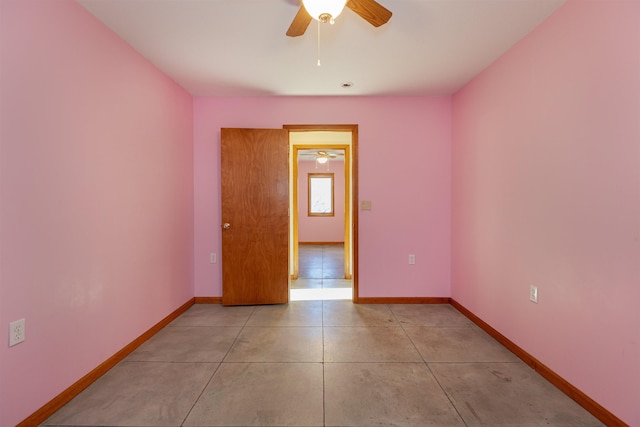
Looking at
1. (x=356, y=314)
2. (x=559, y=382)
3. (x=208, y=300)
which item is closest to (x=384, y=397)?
(x=559, y=382)

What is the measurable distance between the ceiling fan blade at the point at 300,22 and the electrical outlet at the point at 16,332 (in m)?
2.11

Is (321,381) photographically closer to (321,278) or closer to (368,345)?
(368,345)

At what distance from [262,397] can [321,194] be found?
23.5ft

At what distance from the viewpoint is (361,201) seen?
3355 millimetres

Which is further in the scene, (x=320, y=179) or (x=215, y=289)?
(x=320, y=179)

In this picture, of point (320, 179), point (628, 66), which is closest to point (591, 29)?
point (628, 66)

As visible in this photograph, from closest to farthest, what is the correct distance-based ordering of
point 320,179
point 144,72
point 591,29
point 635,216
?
point 635,216 → point 591,29 → point 144,72 → point 320,179

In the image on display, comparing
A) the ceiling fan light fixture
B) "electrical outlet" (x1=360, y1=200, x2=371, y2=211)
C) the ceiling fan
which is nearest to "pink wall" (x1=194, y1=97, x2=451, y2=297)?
"electrical outlet" (x1=360, y1=200, x2=371, y2=211)

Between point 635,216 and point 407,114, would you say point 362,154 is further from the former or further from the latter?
point 635,216

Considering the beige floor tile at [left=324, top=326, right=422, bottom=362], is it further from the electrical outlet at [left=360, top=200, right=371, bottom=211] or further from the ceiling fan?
the ceiling fan

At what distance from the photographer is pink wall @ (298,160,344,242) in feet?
28.0

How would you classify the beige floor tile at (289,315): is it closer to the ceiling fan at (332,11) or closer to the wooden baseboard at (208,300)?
the wooden baseboard at (208,300)

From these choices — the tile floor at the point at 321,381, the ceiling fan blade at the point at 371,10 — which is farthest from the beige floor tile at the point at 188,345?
the ceiling fan blade at the point at 371,10

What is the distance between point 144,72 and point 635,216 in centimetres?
336
